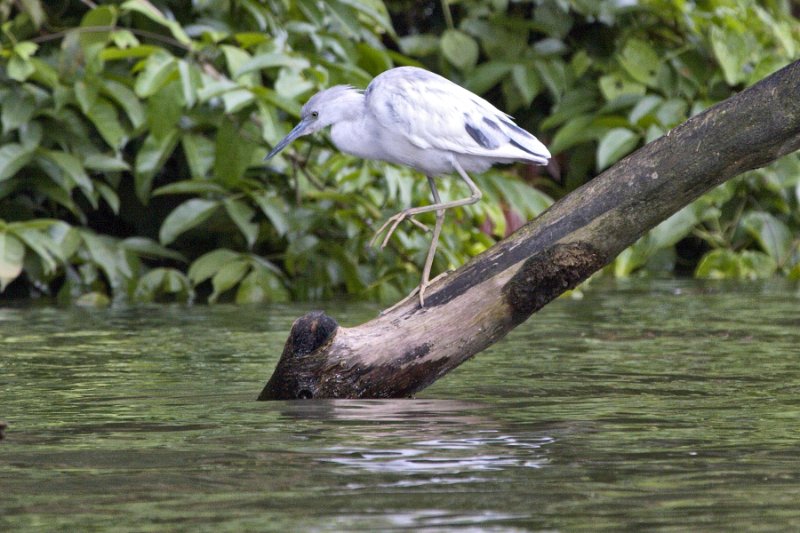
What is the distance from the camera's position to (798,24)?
10414 mm

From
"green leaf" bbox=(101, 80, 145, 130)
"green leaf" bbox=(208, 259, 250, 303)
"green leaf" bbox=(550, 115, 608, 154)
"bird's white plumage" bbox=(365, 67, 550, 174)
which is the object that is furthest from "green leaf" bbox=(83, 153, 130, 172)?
"bird's white plumage" bbox=(365, 67, 550, 174)

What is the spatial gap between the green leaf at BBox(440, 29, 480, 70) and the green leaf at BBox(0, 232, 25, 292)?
3.92 m

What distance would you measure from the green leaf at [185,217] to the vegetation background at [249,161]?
0.01m

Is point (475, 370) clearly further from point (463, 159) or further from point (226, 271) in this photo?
point (226, 271)

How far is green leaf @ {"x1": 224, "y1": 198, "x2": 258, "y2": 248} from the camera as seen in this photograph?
761cm

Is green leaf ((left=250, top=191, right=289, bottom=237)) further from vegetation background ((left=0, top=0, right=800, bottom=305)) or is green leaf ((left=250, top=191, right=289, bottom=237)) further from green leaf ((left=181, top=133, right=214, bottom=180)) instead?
green leaf ((left=181, top=133, right=214, bottom=180))

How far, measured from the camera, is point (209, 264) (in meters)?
7.75

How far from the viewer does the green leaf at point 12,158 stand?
748 centimetres

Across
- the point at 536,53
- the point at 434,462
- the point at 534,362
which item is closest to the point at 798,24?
the point at 536,53

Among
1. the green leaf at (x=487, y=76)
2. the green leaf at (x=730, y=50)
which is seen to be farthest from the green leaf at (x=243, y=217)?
the green leaf at (x=730, y=50)

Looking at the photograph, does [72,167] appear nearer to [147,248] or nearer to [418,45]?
[147,248]

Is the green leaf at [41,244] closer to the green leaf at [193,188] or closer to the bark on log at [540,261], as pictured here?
the green leaf at [193,188]

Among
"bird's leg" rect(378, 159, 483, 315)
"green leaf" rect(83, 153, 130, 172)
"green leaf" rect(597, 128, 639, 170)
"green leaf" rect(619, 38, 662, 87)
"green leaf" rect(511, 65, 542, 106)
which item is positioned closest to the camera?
"bird's leg" rect(378, 159, 483, 315)

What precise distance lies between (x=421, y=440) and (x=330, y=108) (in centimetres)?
169
